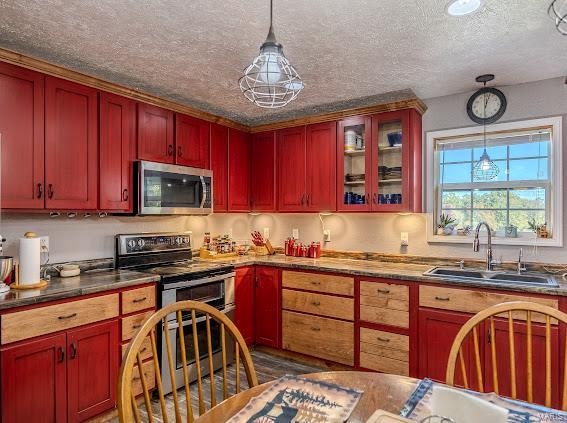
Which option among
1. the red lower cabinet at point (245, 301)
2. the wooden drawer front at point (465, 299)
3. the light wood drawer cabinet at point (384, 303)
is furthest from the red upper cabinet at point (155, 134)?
the wooden drawer front at point (465, 299)

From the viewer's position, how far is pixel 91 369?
2.27 m

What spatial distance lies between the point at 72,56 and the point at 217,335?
233 centimetres

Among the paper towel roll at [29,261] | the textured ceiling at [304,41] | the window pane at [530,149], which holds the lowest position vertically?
the paper towel roll at [29,261]

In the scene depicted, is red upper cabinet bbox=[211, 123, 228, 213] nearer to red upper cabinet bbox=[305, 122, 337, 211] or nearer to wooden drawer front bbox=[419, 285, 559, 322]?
red upper cabinet bbox=[305, 122, 337, 211]

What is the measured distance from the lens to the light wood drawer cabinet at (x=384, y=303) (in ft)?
9.12

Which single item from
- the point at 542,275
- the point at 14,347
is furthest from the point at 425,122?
the point at 14,347

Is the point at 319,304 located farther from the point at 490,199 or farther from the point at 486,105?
the point at 486,105

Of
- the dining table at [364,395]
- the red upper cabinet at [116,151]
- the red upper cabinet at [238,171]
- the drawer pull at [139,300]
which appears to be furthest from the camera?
the red upper cabinet at [238,171]

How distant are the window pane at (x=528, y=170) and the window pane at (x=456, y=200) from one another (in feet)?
1.23

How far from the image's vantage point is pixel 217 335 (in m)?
3.05

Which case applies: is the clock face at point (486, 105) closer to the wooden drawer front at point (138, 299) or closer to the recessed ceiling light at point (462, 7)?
the recessed ceiling light at point (462, 7)

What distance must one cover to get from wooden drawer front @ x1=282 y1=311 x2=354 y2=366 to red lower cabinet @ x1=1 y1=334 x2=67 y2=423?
1798 mm

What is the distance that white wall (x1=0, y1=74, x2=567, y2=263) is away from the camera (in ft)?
8.96

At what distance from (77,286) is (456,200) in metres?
3.08
